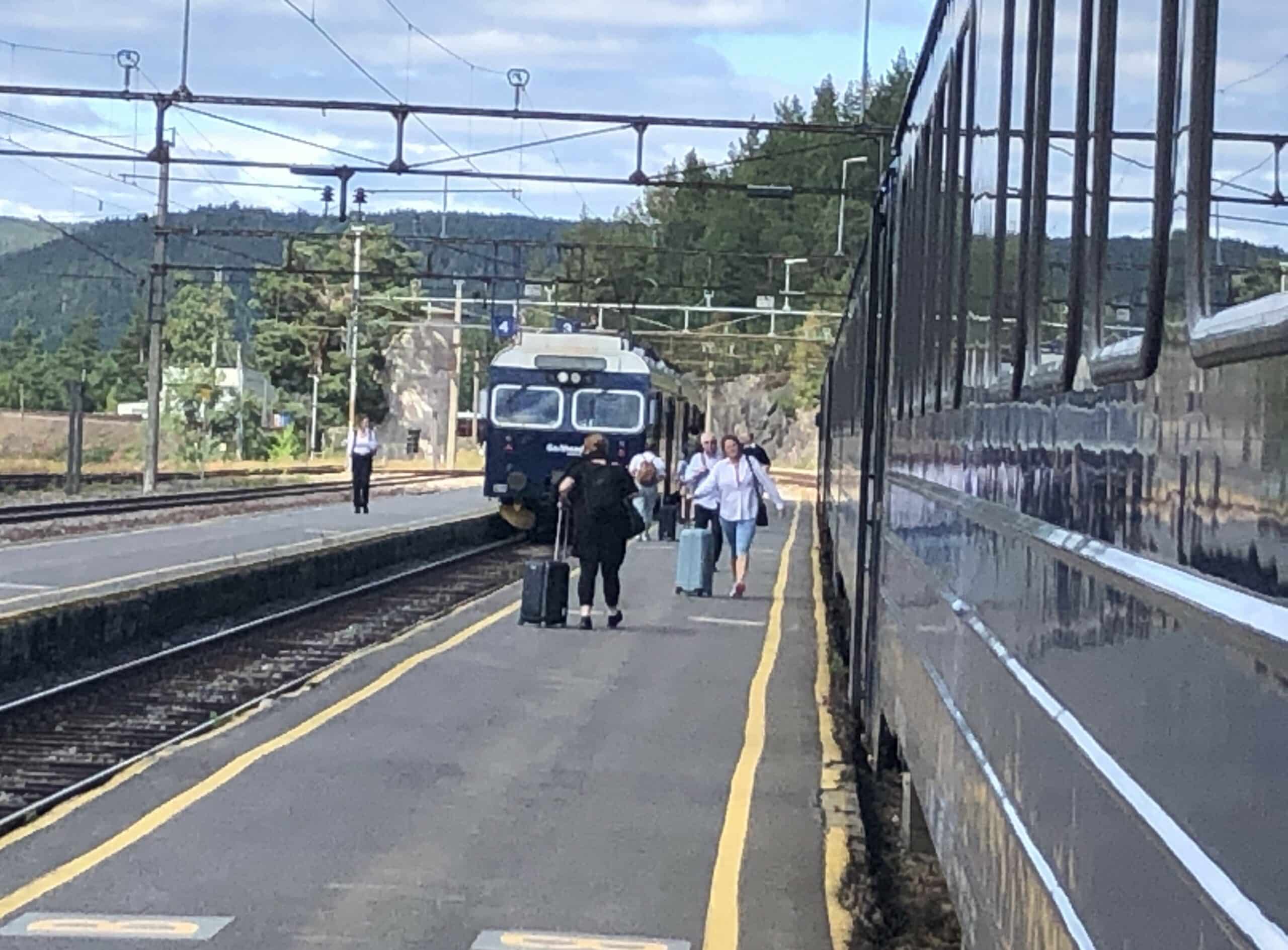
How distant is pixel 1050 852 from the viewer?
368cm

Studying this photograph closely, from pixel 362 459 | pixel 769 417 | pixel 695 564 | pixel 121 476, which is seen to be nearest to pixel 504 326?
pixel 362 459

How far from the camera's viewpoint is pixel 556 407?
107 feet

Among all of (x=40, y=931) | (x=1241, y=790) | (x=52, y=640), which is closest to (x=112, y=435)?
(x=52, y=640)

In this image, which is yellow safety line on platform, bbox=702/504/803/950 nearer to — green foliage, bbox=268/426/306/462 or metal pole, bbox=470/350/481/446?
metal pole, bbox=470/350/481/446

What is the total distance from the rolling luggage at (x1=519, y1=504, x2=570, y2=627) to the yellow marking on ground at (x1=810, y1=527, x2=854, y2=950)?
6.52 feet

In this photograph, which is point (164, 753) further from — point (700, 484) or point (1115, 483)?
point (700, 484)

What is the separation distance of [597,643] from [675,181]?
1114 centimetres

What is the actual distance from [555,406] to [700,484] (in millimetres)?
9051

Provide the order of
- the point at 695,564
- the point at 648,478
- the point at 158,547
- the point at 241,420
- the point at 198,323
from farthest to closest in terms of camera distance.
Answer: the point at 198,323, the point at 241,420, the point at 158,547, the point at 648,478, the point at 695,564

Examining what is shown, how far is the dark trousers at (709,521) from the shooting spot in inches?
953

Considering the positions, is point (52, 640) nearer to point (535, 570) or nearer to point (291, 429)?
point (535, 570)

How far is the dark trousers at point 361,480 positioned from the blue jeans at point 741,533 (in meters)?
13.6

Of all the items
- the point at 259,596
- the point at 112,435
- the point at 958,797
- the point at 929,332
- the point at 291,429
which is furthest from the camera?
the point at 291,429

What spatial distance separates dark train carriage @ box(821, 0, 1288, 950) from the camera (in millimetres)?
2395
